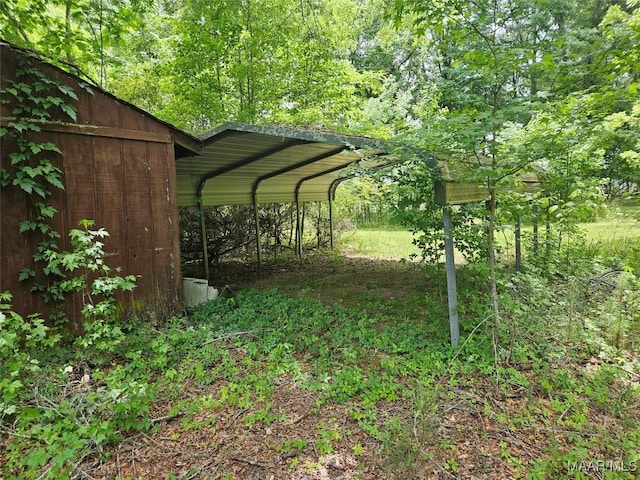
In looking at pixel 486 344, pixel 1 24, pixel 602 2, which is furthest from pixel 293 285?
pixel 602 2

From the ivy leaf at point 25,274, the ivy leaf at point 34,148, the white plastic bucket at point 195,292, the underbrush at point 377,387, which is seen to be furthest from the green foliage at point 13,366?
the white plastic bucket at point 195,292

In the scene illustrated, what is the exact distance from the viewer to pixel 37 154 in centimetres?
333

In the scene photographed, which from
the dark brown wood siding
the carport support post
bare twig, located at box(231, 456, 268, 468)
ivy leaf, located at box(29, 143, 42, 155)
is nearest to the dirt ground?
bare twig, located at box(231, 456, 268, 468)

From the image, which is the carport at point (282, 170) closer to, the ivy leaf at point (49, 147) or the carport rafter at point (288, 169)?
the carport rafter at point (288, 169)

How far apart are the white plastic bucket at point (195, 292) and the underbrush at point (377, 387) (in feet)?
2.46

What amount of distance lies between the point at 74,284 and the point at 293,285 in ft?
12.3

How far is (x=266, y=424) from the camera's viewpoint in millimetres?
2592

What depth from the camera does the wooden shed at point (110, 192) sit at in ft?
10.4

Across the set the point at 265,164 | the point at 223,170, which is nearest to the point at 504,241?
the point at 265,164

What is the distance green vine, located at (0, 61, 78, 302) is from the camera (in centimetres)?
316

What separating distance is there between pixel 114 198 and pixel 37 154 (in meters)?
0.76

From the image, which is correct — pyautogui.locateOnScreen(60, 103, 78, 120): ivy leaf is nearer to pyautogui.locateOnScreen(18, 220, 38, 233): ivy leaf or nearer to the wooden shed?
the wooden shed

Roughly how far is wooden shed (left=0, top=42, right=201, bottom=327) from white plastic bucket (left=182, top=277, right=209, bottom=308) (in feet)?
2.36

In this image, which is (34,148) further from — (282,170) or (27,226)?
(282,170)
